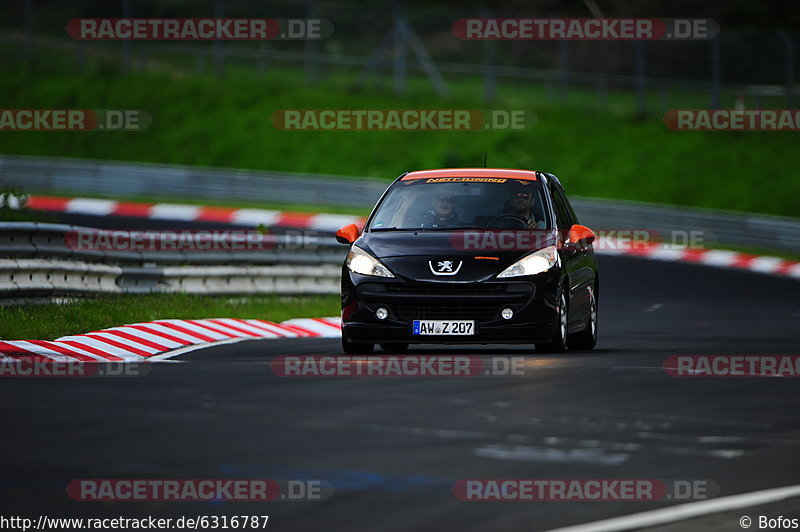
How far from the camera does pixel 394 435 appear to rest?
8664 mm

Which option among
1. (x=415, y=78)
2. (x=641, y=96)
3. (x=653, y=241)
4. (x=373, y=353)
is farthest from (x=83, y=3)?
(x=373, y=353)

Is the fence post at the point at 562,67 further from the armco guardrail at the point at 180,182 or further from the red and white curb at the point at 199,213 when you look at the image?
the red and white curb at the point at 199,213

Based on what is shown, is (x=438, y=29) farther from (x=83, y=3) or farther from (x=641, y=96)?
(x=83, y=3)

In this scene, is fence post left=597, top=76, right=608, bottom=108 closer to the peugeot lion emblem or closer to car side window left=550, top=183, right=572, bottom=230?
car side window left=550, top=183, right=572, bottom=230

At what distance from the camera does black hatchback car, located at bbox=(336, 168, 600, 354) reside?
12.9 m

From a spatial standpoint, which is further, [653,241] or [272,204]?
[272,204]

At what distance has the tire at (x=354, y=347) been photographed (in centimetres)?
1332

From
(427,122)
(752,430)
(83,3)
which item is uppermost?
(83,3)

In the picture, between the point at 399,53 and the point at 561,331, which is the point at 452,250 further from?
the point at 399,53

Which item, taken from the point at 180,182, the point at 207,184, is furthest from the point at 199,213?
the point at 180,182

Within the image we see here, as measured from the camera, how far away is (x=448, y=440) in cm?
855

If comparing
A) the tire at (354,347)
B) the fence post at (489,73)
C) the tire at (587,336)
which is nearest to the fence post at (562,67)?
the fence post at (489,73)

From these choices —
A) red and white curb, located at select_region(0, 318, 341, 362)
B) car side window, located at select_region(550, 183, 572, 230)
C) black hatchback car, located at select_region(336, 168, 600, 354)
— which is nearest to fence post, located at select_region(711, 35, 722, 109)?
red and white curb, located at select_region(0, 318, 341, 362)

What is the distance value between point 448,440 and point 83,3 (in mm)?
38805
